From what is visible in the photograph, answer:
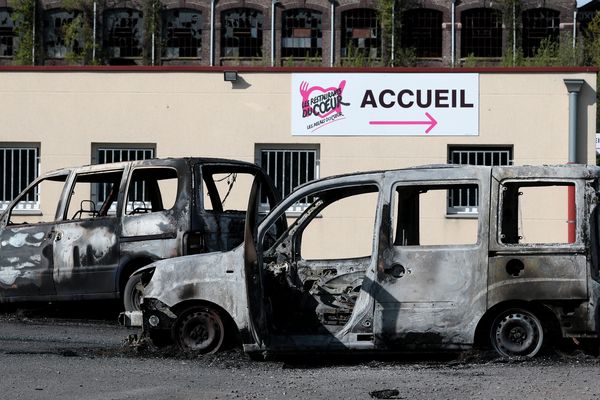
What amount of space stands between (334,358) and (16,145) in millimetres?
12946

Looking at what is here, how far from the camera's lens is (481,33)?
2144 inches

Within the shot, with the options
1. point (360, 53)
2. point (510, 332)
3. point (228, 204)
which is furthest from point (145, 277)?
point (360, 53)

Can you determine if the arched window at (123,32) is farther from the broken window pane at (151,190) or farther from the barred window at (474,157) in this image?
the broken window pane at (151,190)

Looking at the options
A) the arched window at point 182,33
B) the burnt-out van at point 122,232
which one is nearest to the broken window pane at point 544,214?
the burnt-out van at point 122,232

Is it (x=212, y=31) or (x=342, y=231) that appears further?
(x=212, y=31)

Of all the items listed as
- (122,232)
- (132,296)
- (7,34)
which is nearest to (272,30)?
(7,34)

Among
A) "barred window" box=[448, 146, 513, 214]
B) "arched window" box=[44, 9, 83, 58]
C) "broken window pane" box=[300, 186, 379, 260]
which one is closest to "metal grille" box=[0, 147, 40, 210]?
"broken window pane" box=[300, 186, 379, 260]

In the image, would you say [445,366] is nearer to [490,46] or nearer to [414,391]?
[414,391]

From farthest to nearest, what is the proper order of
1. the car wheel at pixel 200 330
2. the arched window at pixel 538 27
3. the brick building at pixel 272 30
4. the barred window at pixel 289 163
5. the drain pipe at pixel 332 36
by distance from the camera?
1. the arched window at pixel 538 27
2. the brick building at pixel 272 30
3. the drain pipe at pixel 332 36
4. the barred window at pixel 289 163
5. the car wheel at pixel 200 330

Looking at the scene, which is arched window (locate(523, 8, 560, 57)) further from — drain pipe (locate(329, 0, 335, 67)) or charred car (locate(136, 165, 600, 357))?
charred car (locate(136, 165, 600, 357))

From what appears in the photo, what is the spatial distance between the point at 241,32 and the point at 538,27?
46.1ft

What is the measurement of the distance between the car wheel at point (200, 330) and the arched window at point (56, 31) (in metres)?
45.1

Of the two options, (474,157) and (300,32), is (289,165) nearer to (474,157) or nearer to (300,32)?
(474,157)

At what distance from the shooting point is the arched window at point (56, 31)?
54.7 meters
